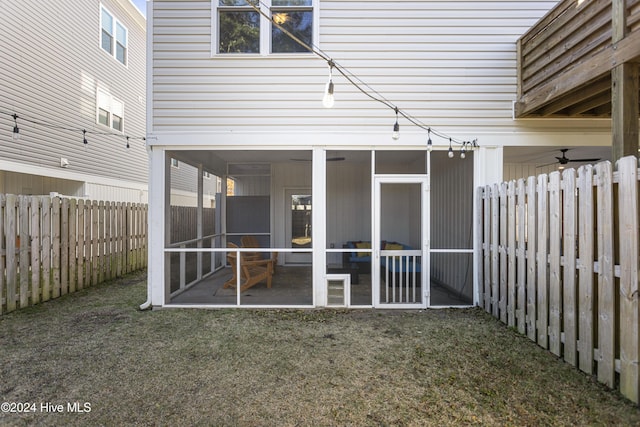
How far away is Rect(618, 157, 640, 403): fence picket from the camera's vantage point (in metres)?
2.35

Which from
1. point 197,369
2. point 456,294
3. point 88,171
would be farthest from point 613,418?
point 88,171

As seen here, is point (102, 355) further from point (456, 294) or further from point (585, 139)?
point (585, 139)

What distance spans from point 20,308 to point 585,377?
6836 millimetres

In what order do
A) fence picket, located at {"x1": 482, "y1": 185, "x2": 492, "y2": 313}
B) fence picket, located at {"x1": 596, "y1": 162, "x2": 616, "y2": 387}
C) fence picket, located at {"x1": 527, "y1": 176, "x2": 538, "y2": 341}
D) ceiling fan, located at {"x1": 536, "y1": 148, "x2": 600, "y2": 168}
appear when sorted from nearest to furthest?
1. fence picket, located at {"x1": 596, "y1": 162, "x2": 616, "y2": 387}
2. fence picket, located at {"x1": 527, "y1": 176, "x2": 538, "y2": 341}
3. fence picket, located at {"x1": 482, "y1": 185, "x2": 492, "y2": 313}
4. ceiling fan, located at {"x1": 536, "y1": 148, "x2": 600, "y2": 168}

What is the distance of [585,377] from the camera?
275 cm

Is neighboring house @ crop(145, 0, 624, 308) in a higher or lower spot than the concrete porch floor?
higher

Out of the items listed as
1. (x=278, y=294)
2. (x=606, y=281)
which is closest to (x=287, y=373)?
(x=278, y=294)

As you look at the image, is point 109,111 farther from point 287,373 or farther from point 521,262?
point 521,262

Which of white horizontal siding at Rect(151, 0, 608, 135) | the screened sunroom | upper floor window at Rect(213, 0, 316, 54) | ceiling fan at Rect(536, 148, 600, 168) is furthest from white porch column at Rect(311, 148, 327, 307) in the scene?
ceiling fan at Rect(536, 148, 600, 168)

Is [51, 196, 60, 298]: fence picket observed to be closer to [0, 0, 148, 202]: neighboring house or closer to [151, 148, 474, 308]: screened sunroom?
[151, 148, 474, 308]: screened sunroom

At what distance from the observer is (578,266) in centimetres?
292

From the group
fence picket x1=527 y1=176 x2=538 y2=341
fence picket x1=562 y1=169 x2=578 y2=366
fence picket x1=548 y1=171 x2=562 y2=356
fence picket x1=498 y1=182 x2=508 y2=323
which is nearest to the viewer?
fence picket x1=562 y1=169 x2=578 y2=366

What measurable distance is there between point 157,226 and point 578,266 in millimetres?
5046

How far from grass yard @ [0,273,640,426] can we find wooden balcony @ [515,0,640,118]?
2620mm
